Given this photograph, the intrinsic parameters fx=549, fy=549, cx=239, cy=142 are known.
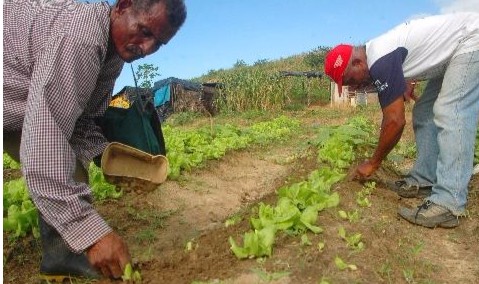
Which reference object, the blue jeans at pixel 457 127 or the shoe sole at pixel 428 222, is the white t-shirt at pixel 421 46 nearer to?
the blue jeans at pixel 457 127

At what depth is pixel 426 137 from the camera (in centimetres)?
495

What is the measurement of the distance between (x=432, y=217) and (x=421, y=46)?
4.36 ft

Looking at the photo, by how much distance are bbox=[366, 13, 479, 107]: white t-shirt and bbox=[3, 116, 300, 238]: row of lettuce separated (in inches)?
106

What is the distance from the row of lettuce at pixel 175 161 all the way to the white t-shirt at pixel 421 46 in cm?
270

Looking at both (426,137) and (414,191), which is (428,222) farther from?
(426,137)

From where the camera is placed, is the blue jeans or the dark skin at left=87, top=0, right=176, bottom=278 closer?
the dark skin at left=87, top=0, right=176, bottom=278

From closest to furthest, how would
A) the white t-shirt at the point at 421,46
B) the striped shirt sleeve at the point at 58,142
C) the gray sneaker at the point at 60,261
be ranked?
the striped shirt sleeve at the point at 58,142 → the gray sneaker at the point at 60,261 → the white t-shirt at the point at 421,46

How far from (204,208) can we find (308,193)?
74.1 inches

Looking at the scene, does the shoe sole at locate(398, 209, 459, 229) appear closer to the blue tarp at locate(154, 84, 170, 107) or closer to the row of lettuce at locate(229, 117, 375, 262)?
the row of lettuce at locate(229, 117, 375, 262)

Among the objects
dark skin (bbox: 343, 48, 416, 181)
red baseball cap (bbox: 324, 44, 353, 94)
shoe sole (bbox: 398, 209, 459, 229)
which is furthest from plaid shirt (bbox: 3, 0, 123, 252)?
shoe sole (bbox: 398, 209, 459, 229)

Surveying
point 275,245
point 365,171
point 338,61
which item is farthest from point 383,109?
point 275,245

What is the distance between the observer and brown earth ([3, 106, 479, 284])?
9.45ft

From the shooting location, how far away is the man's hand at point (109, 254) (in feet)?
8.27

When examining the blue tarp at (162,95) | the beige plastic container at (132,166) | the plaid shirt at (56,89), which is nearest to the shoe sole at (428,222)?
Answer: the beige plastic container at (132,166)
